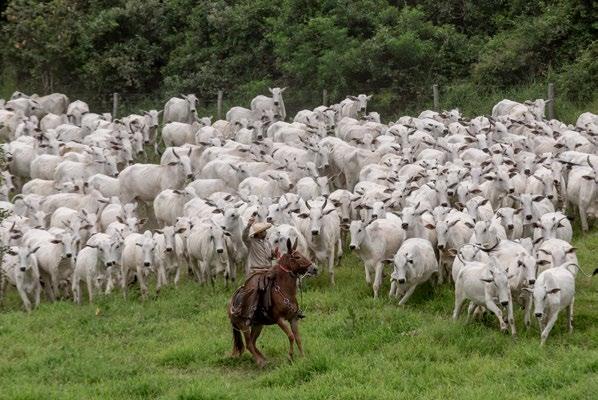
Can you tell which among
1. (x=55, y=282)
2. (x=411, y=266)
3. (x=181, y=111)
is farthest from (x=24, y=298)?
(x=181, y=111)

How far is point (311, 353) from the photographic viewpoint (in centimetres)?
1484

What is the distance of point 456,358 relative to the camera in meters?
14.6

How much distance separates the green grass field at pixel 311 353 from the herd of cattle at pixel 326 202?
569 mm

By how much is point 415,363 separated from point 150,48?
2598 centimetres

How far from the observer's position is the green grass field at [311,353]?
13531 mm

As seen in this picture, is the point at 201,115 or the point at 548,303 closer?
the point at 548,303

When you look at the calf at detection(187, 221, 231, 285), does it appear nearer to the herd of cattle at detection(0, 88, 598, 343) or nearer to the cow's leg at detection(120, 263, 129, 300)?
the herd of cattle at detection(0, 88, 598, 343)

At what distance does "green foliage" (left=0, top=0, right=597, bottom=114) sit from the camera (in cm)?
3253

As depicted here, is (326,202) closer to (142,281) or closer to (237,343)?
(142,281)

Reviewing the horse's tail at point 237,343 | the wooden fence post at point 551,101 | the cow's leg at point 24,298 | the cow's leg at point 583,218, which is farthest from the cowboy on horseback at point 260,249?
the wooden fence post at point 551,101

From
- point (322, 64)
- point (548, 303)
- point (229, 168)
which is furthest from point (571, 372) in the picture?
point (322, 64)

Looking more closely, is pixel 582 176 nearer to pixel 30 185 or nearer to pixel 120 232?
pixel 120 232

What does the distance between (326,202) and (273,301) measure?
18.1 ft

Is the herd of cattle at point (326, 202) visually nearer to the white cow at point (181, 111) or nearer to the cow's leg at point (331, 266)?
the cow's leg at point (331, 266)
